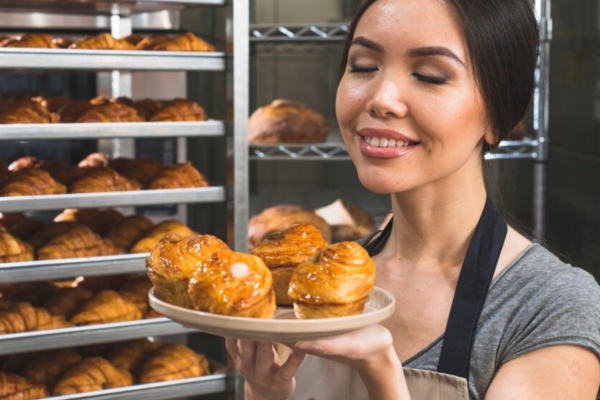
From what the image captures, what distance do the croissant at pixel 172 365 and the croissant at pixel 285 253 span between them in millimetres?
1193

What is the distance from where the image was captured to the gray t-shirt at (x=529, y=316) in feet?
4.07

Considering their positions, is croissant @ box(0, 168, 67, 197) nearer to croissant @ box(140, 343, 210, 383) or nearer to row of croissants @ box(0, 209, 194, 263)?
row of croissants @ box(0, 209, 194, 263)

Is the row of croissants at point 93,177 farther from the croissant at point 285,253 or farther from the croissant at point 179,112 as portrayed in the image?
the croissant at point 285,253

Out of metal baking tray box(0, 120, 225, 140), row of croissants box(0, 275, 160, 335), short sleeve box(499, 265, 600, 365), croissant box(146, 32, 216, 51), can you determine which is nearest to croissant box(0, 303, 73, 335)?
row of croissants box(0, 275, 160, 335)

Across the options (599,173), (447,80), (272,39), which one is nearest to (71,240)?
(272,39)

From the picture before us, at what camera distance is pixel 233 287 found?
100 centimetres

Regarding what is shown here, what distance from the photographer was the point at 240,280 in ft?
3.31

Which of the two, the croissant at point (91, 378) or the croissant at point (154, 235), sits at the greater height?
the croissant at point (154, 235)

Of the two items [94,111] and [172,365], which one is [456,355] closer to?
[172,365]

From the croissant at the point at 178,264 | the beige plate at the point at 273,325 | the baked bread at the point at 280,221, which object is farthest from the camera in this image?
the baked bread at the point at 280,221

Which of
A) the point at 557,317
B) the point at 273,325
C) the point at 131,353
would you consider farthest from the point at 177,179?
the point at 273,325

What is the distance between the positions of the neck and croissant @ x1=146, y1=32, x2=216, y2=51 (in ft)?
3.33

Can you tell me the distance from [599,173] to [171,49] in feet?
4.13

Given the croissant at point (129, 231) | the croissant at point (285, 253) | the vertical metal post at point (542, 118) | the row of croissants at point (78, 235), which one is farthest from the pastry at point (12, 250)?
the vertical metal post at point (542, 118)
